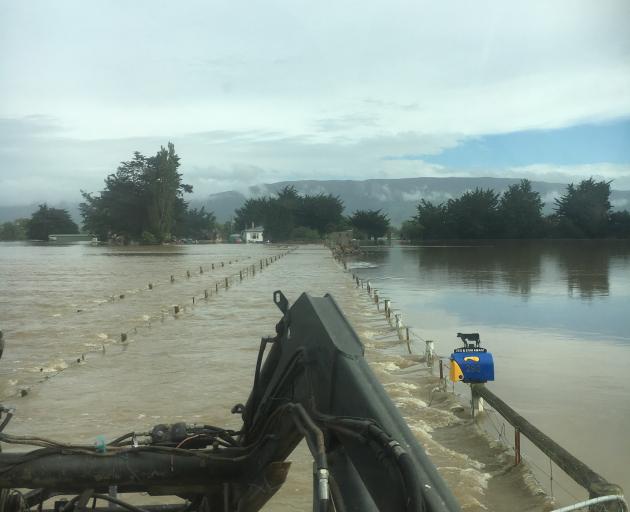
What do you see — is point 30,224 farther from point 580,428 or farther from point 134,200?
point 580,428

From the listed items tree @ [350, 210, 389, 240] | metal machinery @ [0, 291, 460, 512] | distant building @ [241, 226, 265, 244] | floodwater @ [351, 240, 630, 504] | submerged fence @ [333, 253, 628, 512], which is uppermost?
tree @ [350, 210, 389, 240]

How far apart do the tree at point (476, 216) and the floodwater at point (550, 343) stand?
58120 millimetres

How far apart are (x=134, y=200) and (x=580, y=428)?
315ft

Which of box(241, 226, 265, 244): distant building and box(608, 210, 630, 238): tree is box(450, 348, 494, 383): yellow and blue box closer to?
box(608, 210, 630, 238): tree

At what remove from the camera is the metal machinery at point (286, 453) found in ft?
5.95

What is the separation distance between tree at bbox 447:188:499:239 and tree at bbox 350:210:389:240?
48.0 ft

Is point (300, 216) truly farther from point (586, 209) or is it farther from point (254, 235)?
point (586, 209)

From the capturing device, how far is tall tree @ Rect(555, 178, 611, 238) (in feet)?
281

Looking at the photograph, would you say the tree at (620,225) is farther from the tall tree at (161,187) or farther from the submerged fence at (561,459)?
the submerged fence at (561,459)

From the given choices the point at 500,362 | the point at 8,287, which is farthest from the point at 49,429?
the point at 8,287

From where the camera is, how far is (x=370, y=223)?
355ft

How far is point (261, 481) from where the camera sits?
2666mm

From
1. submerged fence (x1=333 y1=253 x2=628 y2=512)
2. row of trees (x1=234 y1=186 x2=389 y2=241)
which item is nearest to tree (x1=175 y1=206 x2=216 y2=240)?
row of trees (x1=234 y1=186 x2=389 y2=241)

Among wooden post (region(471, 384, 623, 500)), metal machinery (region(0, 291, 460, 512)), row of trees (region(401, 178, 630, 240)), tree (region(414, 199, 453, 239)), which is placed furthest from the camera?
tree (region(414, 199, 453, 239))
